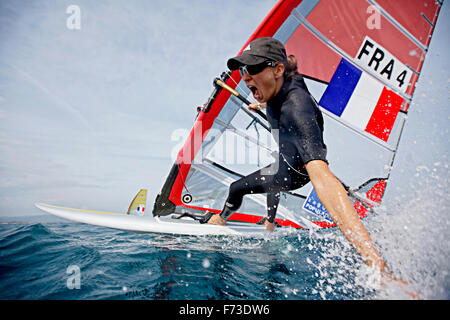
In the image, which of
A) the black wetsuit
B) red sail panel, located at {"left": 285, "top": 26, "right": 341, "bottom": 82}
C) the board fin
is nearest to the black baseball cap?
the black wetsuit

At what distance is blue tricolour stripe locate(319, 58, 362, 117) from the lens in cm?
271

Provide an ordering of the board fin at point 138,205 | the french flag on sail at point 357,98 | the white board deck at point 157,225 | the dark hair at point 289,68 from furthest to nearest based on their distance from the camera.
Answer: the board fin at point 138,205 < the french flag on sail at point 357,98 < the white board deck at point 157,225 < the dark hair at point 289,68

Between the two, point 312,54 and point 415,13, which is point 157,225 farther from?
point 415,13

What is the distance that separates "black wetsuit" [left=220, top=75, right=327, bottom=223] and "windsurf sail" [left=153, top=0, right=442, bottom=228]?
0.89 meters

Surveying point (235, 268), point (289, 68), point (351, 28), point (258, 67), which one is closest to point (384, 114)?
point (351, 28)

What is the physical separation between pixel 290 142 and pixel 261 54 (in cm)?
61

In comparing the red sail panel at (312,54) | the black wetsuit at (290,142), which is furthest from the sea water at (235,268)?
the red sail panel at (312,54)

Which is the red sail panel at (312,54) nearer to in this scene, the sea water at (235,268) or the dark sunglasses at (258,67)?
the dark sunglasses at (258,67)

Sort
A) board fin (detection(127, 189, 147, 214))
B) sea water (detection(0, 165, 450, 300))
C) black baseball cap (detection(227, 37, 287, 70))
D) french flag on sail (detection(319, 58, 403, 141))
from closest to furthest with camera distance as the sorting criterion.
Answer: sea water (detection(0, 165, 450, 300)), black baseball cap (detection(227, 37, 287, 70)), french flag on sail (detection(319, 58, 403, 141)), board fin (detection(127, 189, 147, 214))

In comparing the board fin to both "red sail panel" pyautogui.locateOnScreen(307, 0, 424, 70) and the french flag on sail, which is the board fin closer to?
the french flag on sail

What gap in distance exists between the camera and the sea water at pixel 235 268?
3.28ft

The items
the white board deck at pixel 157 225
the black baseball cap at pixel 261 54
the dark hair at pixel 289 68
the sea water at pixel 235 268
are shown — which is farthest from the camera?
the white board deck at pixel 157 225

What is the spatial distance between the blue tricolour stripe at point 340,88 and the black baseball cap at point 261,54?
72.8 inches

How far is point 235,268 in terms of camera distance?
1.47 meters
